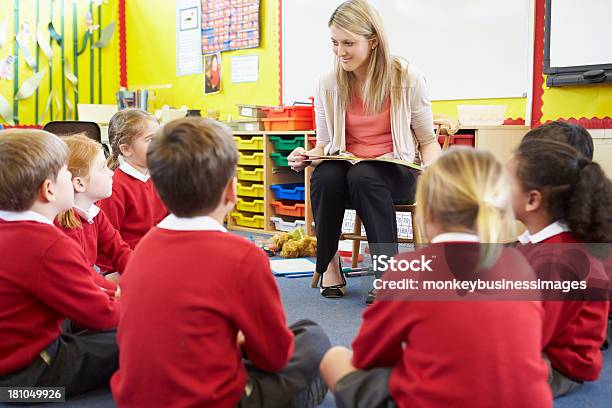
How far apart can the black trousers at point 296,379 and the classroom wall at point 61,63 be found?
4.01 m

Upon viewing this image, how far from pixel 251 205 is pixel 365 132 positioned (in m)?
1.83

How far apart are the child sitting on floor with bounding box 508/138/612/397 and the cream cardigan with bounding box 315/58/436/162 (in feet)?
3.10

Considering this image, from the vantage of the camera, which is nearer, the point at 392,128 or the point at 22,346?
the point at 22,346

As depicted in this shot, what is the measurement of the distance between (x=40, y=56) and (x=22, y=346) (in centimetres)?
394

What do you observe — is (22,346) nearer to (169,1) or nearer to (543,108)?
(543,108)

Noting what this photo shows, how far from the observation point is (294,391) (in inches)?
46.2

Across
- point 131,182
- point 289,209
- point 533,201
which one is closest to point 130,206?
point 131,182

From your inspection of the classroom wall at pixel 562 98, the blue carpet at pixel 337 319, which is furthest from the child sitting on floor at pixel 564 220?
the classroom wall at pixel 562 98

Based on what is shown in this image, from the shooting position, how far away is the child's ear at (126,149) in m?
2.16

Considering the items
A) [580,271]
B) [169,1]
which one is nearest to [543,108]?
[580,271]

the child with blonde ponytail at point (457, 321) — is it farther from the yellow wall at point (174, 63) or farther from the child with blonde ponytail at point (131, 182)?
the yellow wall at point (174, 63)

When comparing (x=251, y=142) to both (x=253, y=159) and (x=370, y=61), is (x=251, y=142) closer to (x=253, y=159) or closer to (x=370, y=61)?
(x=253, y=159)

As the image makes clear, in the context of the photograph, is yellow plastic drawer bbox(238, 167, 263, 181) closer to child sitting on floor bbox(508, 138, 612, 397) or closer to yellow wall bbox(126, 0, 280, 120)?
yellow wall bbox(126, 0, 280, 120)

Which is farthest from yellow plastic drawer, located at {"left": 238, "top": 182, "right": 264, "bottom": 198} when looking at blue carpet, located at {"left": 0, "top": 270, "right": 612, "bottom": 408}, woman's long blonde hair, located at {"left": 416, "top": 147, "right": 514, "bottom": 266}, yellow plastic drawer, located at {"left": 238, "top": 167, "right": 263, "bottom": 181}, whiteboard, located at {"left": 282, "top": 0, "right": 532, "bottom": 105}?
woman's long blonde hair, located at {"left": 416, "top": 147, "right": 514, "bottom": 266}
